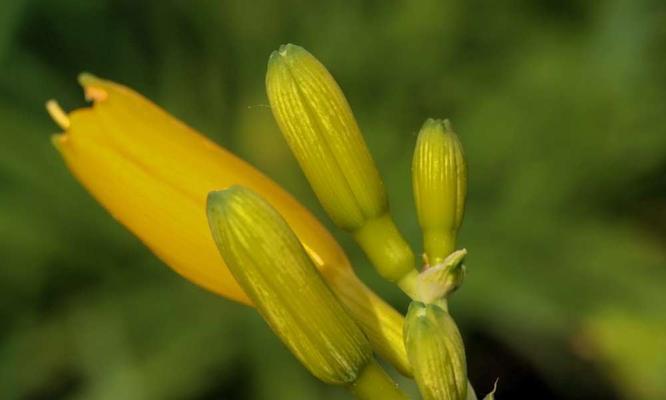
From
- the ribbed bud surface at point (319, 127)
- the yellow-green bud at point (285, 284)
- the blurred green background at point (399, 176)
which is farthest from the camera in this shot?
the blurred green background at point (399, 176)

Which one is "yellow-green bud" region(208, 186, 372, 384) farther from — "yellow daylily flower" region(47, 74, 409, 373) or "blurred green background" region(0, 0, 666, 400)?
"blurred green background" region(0, 0, 666, 400)

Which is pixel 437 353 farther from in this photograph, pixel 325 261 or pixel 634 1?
pixel 634 1

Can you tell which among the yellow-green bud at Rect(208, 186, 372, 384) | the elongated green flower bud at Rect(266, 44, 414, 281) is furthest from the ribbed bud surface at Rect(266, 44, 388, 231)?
the yellow-green bud at Rect(208, 186, 372, 384)

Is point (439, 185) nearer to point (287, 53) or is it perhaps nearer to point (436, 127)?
point (436, 127)

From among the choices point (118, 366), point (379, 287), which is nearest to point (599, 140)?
point (379, 287)

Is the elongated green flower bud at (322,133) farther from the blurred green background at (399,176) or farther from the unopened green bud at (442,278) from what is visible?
the blurred green background at (399,176)

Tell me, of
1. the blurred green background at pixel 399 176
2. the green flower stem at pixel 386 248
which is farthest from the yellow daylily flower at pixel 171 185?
the blurred green background at pixel 399 176

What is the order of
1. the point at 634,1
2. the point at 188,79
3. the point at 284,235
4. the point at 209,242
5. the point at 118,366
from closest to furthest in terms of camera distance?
1. the point at 284,235
2. the point at 209,242
3. the point at 118,366
4. the point at 634,1
5. the point at 188,79
